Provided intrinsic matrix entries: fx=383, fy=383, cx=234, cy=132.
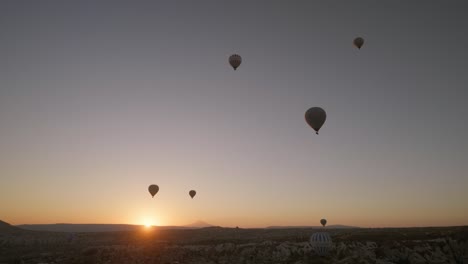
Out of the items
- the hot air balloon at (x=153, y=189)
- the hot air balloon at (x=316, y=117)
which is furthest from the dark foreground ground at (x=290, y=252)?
the hot air balloon at (x=153, y=189)

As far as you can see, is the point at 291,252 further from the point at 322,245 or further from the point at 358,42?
the point at 358,42

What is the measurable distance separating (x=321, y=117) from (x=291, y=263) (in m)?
20.5

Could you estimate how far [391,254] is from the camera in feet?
155

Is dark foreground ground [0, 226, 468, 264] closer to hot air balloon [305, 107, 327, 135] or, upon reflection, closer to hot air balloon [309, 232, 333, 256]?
hot air balloon [309, 232, 333, 256]

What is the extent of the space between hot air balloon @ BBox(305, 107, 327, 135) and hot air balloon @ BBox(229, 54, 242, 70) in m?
17.6

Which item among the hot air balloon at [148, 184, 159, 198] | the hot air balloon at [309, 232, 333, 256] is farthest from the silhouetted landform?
the hot air balloon at [148, 184, 159, 198]

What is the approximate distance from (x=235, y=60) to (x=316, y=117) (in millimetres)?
19596

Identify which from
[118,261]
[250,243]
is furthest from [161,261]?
[250,243]

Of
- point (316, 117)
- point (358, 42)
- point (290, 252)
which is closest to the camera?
point (290, 252)

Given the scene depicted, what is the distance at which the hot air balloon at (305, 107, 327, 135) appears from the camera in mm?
54594

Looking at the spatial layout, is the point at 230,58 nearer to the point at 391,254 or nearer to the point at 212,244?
the point at 212,244

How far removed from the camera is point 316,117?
54.6 metres

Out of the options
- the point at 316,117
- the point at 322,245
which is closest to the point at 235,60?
the point at 316,117

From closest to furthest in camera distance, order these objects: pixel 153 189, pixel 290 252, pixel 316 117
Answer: pixel 290 252, pixel 316 117, pixel 153 189
